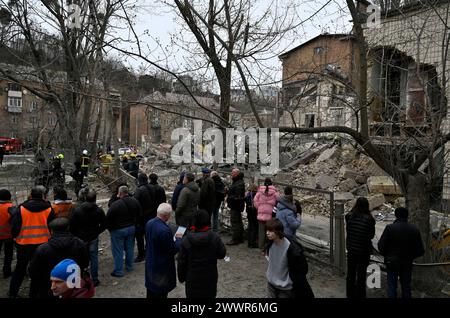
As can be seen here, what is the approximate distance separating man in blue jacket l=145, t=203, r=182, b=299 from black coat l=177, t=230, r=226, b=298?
39cm

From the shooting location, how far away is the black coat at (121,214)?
6.38m

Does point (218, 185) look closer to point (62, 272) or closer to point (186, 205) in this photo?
point (186, 205)

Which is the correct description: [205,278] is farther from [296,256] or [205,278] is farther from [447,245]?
[447,245]

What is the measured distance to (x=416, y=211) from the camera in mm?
6332

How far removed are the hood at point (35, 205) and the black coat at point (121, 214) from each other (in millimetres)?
1034

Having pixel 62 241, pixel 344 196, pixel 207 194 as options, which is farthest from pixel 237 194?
pixel 344 196

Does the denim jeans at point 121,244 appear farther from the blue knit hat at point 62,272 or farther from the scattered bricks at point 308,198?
the scattered bricks at point 308,198

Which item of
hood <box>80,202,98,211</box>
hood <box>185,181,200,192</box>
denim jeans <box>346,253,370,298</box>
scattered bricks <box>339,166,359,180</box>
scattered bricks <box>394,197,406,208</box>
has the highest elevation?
scattered bricks <box>339,166,359,180</box>

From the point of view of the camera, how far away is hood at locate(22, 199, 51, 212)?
18.7 ft

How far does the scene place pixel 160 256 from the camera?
15.3 ft

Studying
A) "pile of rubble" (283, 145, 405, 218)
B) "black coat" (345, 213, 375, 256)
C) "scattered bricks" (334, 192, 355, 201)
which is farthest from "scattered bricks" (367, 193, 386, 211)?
"black coat" (345, 213, 375, 256)

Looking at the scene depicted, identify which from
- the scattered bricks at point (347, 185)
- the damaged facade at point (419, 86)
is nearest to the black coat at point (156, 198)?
the damaged facade at point (419, 86)

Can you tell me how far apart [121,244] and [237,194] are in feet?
9.69

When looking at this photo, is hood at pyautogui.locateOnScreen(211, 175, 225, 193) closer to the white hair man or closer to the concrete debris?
the white hair man
